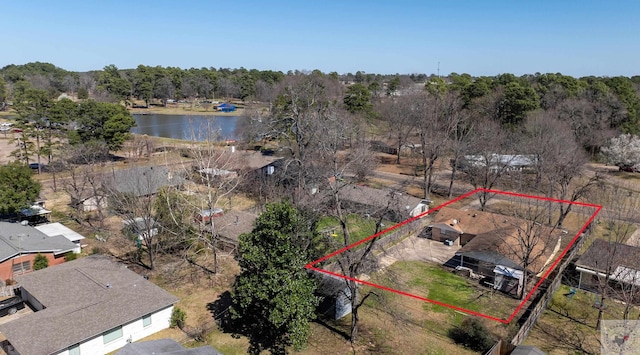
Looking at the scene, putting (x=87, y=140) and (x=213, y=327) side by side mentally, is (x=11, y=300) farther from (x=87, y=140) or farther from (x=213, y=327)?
(x=87, y=140)

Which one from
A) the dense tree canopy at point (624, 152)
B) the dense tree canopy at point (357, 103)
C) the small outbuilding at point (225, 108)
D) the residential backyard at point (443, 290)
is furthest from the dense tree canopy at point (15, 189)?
the small outbuilding at point (225, 108)

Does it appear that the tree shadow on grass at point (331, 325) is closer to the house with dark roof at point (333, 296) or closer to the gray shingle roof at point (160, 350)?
the house with dark roof at point (333, 296)

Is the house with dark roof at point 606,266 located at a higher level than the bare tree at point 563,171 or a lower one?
lower

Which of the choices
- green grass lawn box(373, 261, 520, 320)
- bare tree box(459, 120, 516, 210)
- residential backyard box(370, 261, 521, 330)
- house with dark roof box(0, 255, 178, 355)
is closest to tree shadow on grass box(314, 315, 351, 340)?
residential backyard box(370, 261, 521, 330)

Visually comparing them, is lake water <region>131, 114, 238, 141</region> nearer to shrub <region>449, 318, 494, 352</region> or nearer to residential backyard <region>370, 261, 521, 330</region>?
residential backyard <region>370, 261, 521, 330</region>

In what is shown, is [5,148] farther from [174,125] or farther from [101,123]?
[174,125]

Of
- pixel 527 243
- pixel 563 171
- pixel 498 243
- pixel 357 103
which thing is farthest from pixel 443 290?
pixel 357 103
